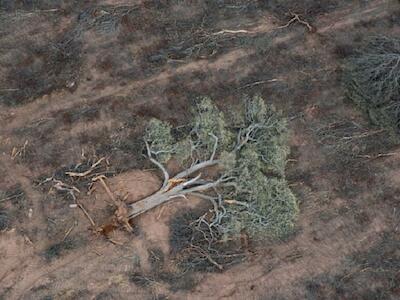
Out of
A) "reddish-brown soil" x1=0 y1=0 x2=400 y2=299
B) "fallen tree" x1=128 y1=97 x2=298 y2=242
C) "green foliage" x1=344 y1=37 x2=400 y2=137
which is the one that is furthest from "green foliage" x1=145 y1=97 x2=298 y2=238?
"green foliage" x1=344 y1=37 x2=400 y2=137

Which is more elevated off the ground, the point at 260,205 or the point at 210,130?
the point at 210,130

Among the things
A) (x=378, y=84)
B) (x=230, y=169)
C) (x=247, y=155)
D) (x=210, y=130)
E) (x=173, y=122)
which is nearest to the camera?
(x=230, y=169)

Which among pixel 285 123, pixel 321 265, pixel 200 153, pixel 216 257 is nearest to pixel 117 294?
pixel 216 257

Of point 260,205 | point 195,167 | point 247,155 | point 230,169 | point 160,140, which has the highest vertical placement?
point 160,140

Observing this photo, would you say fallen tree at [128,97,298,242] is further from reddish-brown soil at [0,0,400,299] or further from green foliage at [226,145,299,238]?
reddish-brown soil at [0,0,400,299]

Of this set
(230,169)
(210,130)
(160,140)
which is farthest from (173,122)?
(230,169)

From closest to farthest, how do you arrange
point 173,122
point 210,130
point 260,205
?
point 260,205
point 210,130
point 173,122

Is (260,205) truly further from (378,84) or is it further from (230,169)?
(378,84)

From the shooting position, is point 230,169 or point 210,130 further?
point 210,130
